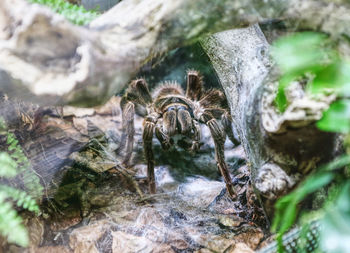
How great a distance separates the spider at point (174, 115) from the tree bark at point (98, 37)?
43.4 inches

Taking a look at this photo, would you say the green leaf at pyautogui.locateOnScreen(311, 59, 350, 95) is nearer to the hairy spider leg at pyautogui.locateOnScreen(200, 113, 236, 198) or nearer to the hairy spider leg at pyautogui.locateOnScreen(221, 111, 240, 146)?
the hairy spider leg at pyautogui.locateOnScreen(200, 113, 236, 198)

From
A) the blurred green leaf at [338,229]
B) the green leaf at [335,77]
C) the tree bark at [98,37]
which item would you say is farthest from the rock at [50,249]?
the green leaf at [335,77]

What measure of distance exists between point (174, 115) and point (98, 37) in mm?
1399

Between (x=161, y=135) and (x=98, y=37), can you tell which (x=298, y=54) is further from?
(x=161, y=135)

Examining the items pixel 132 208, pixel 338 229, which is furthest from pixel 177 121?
pixel 338 229

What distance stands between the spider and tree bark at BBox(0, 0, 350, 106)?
1.10 m

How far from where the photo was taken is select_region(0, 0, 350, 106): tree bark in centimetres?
130

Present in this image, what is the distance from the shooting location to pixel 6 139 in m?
1.92

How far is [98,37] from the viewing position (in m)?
1.33

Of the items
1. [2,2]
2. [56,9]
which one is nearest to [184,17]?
[56,9]

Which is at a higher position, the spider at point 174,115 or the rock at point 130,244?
the spider at point 174,115

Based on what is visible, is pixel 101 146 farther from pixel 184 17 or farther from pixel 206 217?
pixel 184 17

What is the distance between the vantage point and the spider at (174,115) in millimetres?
2441

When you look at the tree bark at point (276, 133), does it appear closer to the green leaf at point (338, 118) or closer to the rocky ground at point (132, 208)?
the green leaf at point (338, 118)
